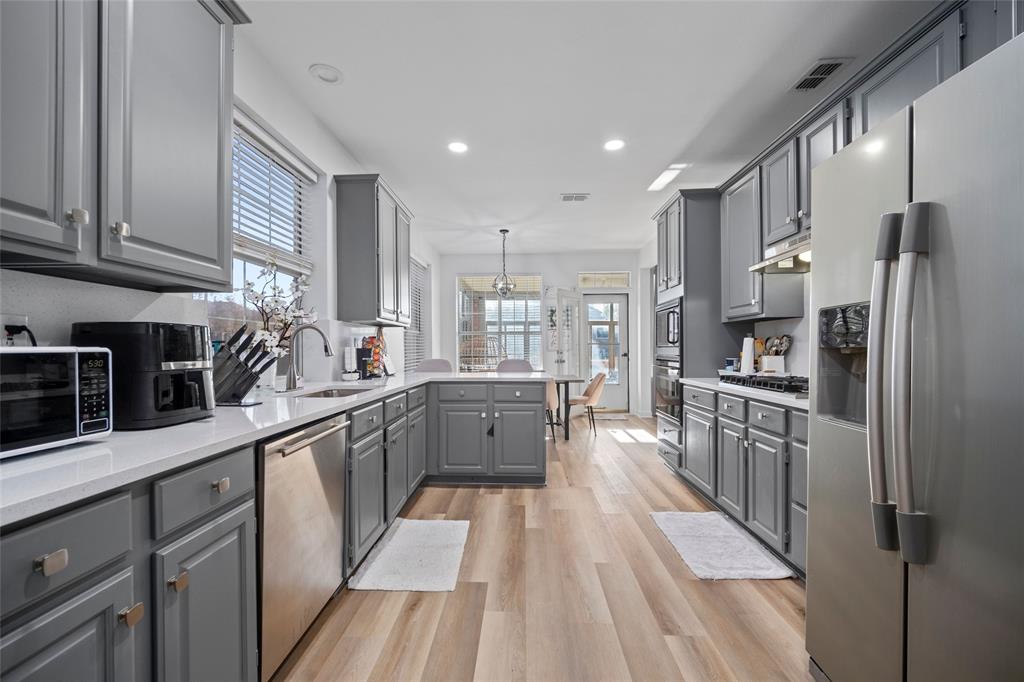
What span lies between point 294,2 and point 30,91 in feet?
4.98

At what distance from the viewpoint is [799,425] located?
219 cm

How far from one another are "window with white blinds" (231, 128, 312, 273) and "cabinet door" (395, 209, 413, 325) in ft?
2.90

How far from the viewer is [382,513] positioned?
2557 mm

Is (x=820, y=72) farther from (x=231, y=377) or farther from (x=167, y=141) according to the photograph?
(x=231, y=377)

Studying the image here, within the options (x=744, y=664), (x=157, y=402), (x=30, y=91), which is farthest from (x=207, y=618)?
(x=744, y=664)

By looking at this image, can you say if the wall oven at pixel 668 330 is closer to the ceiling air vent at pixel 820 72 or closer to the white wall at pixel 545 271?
the ceiling air vent at pixel 820 72

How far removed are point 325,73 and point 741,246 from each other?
3.11 metres

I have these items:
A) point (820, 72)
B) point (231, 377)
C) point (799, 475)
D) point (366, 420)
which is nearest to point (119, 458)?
point (231, 377)

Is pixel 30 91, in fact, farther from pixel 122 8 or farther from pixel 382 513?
pixel 382 513

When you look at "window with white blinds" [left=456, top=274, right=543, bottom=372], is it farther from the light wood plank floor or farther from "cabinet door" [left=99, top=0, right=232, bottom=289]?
"cabinet door" [left=99, top=0, right=232, bottom=289]

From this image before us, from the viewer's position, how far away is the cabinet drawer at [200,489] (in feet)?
3.25

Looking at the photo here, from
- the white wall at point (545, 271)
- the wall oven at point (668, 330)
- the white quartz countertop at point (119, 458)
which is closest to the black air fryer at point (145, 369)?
the white quartz countertop at point (119, 458)

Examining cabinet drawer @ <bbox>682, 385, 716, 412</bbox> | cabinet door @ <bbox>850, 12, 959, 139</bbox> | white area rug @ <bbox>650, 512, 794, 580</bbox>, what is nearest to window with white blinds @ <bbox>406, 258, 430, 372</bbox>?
cabinet drawer @ <bbox>682, 385, 716, 412</bbox>

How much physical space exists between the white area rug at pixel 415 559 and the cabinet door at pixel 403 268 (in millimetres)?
1878
